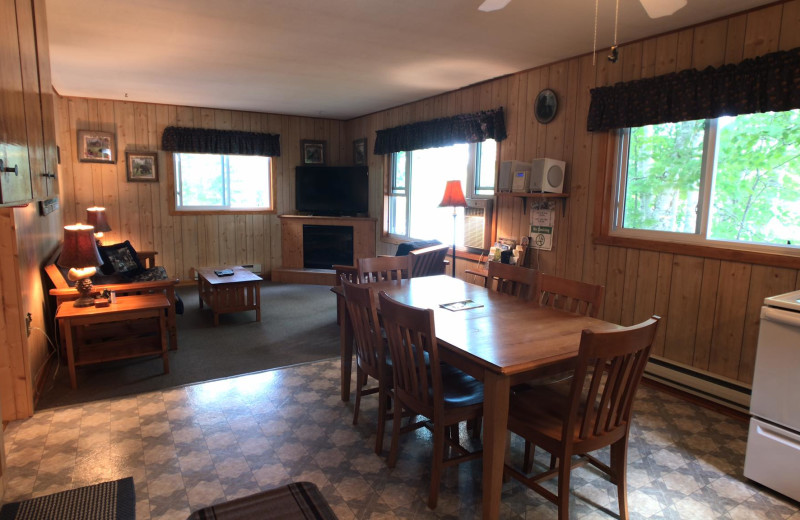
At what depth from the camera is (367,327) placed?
2477 millimetres

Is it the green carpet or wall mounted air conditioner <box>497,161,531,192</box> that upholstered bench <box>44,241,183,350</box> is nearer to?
the green carpet

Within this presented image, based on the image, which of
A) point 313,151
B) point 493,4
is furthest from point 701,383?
point 313,151

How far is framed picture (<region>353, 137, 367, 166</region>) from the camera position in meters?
7.30

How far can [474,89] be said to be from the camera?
501 centimetres

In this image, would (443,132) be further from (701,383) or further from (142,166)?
(142,166)

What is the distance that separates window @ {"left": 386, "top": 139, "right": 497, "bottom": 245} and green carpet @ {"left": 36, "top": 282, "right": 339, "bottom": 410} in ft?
5.04

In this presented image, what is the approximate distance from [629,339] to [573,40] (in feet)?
8.57

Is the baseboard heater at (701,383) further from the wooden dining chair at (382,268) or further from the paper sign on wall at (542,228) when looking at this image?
the wooden dining chair at (382,268)

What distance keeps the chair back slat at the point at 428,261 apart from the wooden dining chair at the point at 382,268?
0.83 metres

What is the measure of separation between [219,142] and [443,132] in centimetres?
334

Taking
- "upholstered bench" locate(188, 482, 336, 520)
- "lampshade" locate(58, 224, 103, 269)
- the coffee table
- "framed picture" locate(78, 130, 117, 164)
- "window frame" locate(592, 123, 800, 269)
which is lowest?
"upholstered bench" locate(188, 482, 336, 520)

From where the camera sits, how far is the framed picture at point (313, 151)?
7.51m

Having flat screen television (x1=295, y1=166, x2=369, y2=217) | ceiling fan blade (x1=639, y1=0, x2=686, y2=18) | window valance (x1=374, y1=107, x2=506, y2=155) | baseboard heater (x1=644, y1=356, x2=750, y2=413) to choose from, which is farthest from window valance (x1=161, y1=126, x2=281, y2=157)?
ceiling fan blade (x1=639, y1=0, x2=686, y2=18)

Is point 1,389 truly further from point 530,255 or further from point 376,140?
point 376,140
